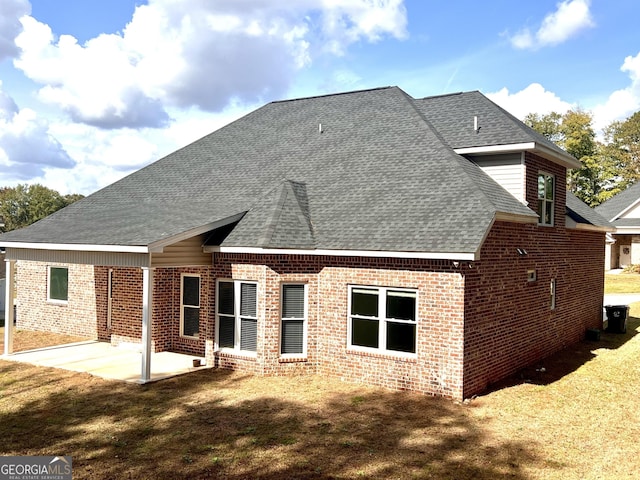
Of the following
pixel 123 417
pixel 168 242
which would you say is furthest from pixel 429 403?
pixel 168 242

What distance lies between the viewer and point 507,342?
1316cm

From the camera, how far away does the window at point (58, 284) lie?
18.5 meters

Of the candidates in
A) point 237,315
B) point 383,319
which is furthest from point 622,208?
point 237,315

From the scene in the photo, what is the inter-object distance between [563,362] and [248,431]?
10.5 metres

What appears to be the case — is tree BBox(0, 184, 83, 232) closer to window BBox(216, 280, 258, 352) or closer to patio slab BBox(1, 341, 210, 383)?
patio slab BBox(1, 341, 210, 383)

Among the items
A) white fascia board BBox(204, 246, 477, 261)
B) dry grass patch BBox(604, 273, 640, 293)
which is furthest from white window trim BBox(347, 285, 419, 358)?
dry grass patch BBox(604, 273, 640, 293)

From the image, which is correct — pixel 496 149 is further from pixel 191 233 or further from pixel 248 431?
pixel 248 431

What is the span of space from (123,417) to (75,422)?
85 centimetres

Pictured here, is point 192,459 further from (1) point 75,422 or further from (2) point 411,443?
(2) point 411,443

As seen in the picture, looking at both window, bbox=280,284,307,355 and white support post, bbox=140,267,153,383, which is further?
window, bbox=280,284,307,355

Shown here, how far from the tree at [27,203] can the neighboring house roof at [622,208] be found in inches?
3266

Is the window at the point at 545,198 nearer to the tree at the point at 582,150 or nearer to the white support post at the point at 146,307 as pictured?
the white support post at the point at 146,307

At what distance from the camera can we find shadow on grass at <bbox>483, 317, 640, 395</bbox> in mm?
13016
